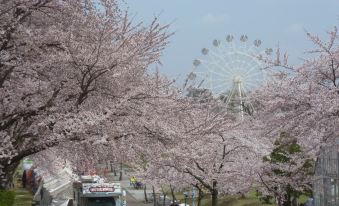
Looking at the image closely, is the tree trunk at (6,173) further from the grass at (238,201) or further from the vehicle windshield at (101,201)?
the grass at (238,201)

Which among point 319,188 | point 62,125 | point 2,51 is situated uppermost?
point 2,51

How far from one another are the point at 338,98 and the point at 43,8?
5958mm

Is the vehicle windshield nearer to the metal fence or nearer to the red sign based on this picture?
the red sign

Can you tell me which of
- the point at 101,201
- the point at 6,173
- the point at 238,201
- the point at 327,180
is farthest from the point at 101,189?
the point at 238,201

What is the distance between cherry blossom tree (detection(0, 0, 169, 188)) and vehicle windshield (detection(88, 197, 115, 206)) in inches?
571

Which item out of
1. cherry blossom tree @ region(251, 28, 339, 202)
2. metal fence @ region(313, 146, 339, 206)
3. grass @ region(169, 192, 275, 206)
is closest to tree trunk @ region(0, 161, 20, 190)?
cherry blossom tree @ region(251, 28, 339, 202)

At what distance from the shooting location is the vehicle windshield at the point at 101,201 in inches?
945

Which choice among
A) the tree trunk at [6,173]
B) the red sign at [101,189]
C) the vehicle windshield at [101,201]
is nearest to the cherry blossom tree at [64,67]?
the tree trunk at [6,173]

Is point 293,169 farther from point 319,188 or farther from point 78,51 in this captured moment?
point 78,51

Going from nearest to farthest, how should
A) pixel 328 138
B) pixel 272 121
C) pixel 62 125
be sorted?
1. pixel 62 125
2. pixel 328 138
3. pixel 272 121

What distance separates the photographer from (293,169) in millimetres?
21938

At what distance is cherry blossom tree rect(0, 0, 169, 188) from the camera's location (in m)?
8.92

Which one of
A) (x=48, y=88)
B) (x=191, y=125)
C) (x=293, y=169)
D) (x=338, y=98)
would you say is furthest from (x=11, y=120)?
(x=293, y=169)

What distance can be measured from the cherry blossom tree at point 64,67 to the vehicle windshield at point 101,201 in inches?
571
